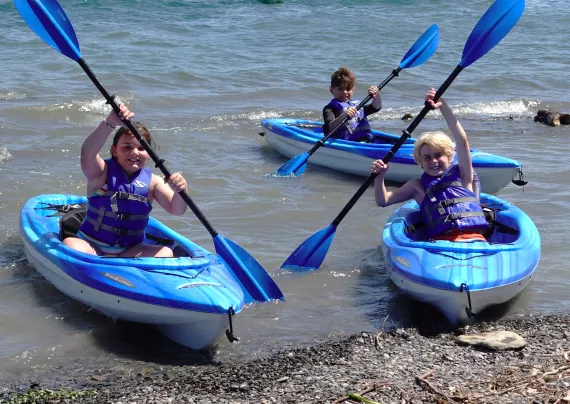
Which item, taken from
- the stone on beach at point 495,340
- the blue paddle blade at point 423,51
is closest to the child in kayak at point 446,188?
the stone on beach at point 495,340

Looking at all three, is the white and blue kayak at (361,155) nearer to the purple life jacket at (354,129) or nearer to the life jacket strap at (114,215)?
the purple life jacket at (354,129)

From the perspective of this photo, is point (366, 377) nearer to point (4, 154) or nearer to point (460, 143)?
point (460, 143)

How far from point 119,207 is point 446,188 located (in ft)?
6.74

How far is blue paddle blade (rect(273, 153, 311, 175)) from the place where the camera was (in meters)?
8.41

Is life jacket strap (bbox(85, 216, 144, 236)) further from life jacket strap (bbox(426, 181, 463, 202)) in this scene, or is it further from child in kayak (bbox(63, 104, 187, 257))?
life jacket strap (bbox(426, 181, 463, 202))

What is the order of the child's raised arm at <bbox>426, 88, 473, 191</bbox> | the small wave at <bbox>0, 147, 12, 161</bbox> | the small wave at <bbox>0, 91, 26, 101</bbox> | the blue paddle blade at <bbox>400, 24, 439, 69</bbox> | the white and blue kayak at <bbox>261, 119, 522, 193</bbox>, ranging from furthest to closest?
the small wave at <bbox>0, 91, 26, 101</bbox>, the small wave at <bbox>0, 147, 12, 161</bbox>, the blue paddle blade at <bbox>400, 24, 439, 69</bbox>, the white and blue kayak at <bbox>261, 119, 522, 193</bbox>, the child's raised arm at <bbox>426, 88, 473, 191</bbox>

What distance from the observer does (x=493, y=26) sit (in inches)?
223

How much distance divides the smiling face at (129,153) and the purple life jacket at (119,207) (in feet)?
0.10

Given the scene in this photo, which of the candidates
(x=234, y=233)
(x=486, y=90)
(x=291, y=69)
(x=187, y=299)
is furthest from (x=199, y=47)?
(x=187, y=299)

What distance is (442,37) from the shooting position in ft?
60.1

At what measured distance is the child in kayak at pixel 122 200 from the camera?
4902mm

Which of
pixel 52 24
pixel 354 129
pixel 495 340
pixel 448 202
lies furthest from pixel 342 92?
pixel 495 340

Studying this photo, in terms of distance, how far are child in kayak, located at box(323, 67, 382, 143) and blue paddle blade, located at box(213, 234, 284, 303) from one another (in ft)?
11.5

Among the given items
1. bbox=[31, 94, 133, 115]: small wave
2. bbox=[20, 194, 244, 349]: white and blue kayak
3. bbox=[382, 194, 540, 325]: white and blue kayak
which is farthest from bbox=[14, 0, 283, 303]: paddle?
bbox=[31, 94, 133, 115]: small wave
